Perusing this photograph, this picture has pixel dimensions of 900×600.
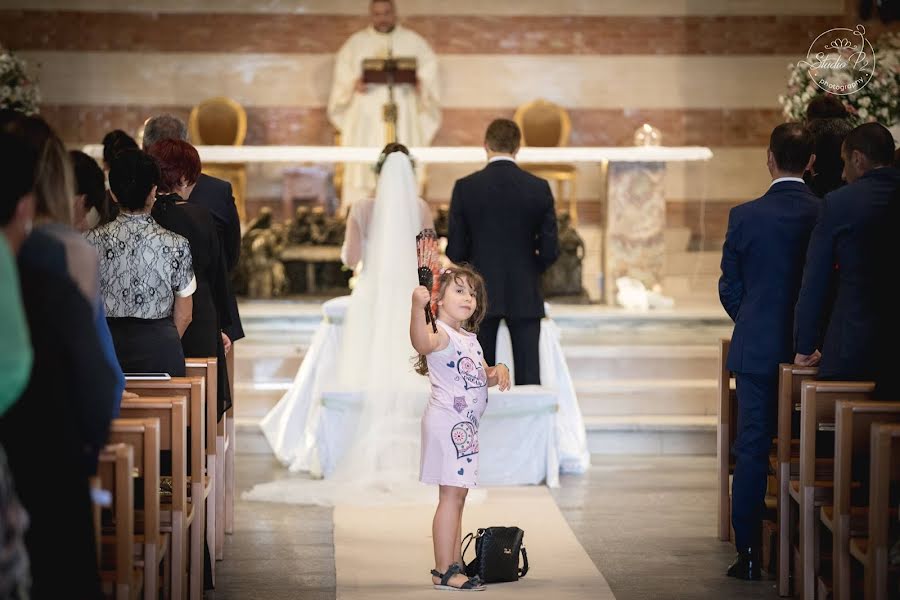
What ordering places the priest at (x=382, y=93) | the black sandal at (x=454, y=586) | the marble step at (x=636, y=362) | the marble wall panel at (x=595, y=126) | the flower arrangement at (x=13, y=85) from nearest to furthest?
the black sandal at (x=454, y=586) < the marble step at (x=636, y=362) < the flower arrangement at (x=13, y=85) < the priest at (x=382, y=93) < the marble wall panel at (x=595, y=126)

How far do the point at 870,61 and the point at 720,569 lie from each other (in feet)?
14.5

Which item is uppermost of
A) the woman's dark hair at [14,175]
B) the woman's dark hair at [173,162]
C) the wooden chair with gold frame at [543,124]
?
the wooden chair with gold frame at [543,124]

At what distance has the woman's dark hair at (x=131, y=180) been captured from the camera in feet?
15.1

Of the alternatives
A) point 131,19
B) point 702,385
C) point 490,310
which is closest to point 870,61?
point 702,385

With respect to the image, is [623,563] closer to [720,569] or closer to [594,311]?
[720,569]

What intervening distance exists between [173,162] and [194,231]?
0.99 ft

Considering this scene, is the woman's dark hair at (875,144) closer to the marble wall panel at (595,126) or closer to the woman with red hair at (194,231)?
the woman with red hair at (194,231)

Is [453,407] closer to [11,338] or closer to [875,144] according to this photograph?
[875,144]

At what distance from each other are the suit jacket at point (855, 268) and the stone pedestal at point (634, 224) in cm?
518

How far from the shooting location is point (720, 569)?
17.3 ft

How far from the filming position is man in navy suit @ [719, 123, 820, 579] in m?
5.08

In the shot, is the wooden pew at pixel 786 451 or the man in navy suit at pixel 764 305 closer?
the wooden pew at pixel 786 451

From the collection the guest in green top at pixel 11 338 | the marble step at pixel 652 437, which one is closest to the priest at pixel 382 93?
the marble step at pixel 652 437

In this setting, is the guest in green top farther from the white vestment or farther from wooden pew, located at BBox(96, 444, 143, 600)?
the white vestment
